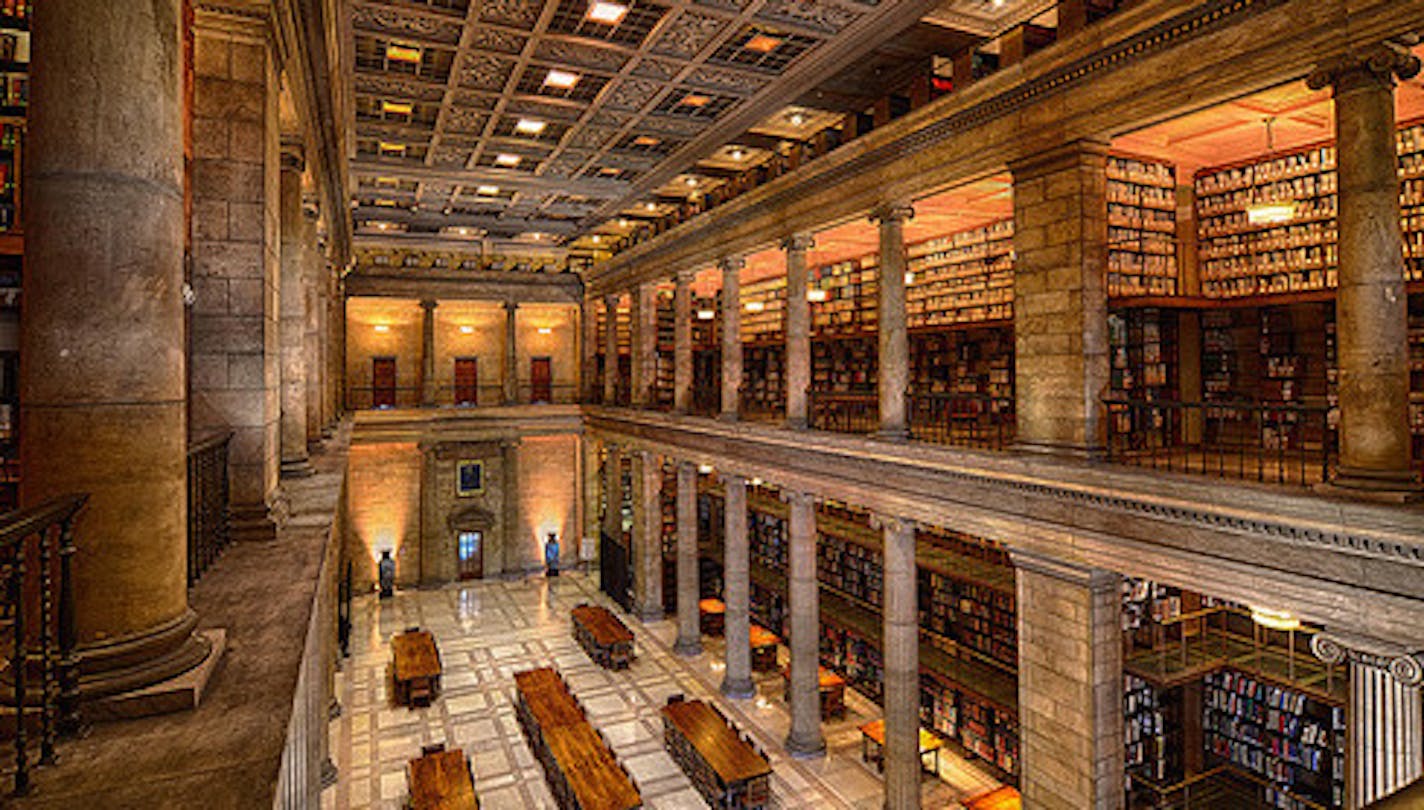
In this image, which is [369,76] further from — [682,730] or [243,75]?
[682,730]

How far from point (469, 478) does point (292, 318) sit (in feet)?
45.9

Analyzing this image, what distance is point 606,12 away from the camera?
782cm

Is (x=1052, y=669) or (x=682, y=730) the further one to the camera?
(x=682, y=730)

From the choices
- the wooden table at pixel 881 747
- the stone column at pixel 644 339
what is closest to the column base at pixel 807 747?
the wooden table at pixel 881 747

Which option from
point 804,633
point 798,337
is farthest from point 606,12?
point 804,633

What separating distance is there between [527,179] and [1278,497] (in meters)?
12.4

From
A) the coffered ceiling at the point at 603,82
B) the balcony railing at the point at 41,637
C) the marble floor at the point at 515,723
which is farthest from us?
the marble floor at the point at 515,723

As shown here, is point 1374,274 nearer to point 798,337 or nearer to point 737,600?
point 798,337

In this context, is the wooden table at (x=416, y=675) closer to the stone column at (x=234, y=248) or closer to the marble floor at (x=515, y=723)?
the marble floor at (x=515, y=723)

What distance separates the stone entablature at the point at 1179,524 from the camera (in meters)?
4.63

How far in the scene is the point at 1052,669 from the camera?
22.5 feet

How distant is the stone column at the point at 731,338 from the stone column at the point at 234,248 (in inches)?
328

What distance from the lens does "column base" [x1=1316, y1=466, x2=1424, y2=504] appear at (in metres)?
4.65

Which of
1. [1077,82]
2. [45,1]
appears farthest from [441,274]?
[45,1]
